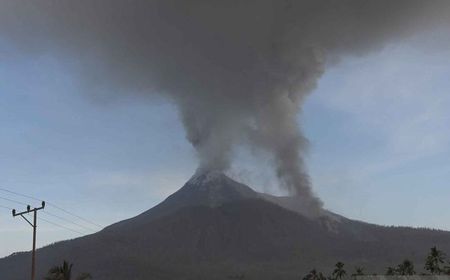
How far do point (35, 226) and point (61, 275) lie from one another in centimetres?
1284

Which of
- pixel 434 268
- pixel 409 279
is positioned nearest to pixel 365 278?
pixel 409 279

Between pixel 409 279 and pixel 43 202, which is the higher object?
pixel 43 202

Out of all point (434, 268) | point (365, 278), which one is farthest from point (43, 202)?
point (434, 268)

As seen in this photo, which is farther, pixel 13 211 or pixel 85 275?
pixel 85 275

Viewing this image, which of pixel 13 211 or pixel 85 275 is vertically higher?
pixel 13 211

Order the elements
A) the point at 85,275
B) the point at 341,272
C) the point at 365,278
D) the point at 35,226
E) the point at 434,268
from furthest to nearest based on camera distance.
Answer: the point at 341,272 < the point at 434,268 < the point at 365,278 < the point at 85,275 < the point at 35,226

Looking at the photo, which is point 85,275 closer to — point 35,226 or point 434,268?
point 35,226

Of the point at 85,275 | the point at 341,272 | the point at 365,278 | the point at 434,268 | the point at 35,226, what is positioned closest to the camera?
the point at 35,226

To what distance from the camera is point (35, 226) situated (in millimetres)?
61281

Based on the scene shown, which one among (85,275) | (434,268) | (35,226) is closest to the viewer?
(35,226)

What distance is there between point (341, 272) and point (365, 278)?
111023mm

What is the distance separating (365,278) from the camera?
81625 millimetres

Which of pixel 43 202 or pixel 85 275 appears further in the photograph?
pixel 85 275

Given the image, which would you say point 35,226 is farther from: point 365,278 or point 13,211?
point 365,278
